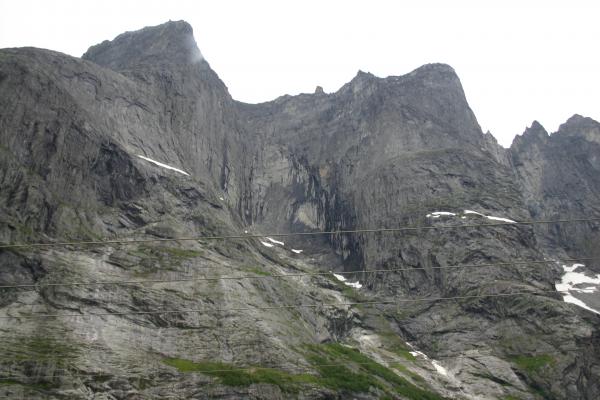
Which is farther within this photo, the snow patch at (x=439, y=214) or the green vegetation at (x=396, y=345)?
the snow patch at (x=439, y=214)

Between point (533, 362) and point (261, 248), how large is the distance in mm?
54013

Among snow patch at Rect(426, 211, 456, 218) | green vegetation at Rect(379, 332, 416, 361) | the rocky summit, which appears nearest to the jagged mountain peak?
the rocky summit

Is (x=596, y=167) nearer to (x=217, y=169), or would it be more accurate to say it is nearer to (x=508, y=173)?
(x=508, y=173)

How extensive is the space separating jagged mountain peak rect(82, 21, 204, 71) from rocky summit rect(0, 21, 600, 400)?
92 centimetres

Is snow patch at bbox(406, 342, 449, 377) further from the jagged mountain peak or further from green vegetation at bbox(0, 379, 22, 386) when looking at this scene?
the jagged mountain peak

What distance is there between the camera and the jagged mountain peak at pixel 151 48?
16512 cm

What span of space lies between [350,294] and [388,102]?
74787 mm

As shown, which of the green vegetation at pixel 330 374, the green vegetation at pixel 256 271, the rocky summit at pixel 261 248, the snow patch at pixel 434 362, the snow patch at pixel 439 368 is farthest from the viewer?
the green vegetation at pixel 256 271

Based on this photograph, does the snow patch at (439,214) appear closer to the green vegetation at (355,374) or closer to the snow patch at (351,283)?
the snow patch at (351,283)

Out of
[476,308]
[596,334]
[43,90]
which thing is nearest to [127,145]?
[43,90]

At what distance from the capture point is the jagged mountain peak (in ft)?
542

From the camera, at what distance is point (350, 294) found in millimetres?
119188

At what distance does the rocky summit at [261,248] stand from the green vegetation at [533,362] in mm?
437

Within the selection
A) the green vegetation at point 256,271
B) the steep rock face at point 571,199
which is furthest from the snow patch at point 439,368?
the steep rock face at point 571,199
